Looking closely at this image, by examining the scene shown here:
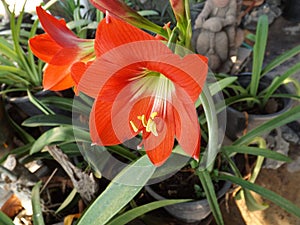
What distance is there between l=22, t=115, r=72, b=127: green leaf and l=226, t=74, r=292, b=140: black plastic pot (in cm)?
57

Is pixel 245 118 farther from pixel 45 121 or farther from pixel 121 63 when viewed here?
pixel 121 63

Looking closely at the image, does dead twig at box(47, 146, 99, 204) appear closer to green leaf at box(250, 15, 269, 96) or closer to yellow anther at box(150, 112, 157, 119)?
yellow anther at box(150, 112, 157, 119)

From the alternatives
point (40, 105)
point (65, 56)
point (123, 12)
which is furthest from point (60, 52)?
point (40, 105)

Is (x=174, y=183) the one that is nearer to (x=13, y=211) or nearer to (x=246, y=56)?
(x=13, y=211)

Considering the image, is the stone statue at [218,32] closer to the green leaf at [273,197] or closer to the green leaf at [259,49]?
the green leaf at [259,49]

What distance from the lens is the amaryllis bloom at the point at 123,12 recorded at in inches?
20.0

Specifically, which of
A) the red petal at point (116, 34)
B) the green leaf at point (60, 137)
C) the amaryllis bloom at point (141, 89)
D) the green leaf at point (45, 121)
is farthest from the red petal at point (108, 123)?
the green leaf at point (45, 121)

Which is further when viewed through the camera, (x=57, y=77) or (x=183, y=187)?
(x=183, y=187)

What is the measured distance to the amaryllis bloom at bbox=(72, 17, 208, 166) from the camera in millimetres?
460

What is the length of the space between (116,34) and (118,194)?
1.18 feet

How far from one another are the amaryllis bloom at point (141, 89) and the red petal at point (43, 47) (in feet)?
0.49

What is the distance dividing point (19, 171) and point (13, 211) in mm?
158

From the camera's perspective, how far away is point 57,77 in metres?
0.61

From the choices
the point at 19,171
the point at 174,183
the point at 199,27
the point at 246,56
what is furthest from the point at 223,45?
the point at 19,171
